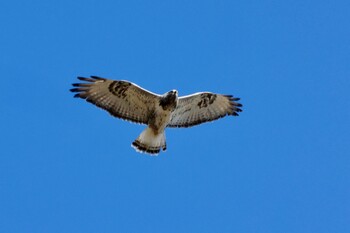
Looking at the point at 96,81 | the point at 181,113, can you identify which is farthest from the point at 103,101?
the point at 181,113

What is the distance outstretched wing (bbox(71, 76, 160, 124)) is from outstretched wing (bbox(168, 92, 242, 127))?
0.69m

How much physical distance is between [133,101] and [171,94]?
0.97 meters

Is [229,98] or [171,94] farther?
[229,98]

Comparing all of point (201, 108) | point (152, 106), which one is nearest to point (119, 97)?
point (152, 106)

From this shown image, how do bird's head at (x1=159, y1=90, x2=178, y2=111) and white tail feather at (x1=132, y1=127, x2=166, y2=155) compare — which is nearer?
bird's head at (x1=159, y1=90, x2=178, y2=111)

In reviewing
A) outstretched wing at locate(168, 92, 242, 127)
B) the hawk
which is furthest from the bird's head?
outstretched wing at locate(168, 92, 242, 127)

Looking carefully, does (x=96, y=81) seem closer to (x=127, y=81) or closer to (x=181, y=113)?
(x=127, y=81)

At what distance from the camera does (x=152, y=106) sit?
19031 millimetres

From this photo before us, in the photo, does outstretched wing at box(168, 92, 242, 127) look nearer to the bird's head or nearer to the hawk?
the hawk

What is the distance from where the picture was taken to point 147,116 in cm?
1923

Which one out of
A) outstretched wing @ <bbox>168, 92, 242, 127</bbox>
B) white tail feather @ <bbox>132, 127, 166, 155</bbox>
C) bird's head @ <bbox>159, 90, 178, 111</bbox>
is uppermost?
outstretched wing @ <bbox>168, 92, 242, 127</bbox>

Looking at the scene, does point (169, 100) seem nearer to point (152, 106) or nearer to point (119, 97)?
point (152, 106)

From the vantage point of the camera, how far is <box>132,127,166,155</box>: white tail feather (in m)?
19.3

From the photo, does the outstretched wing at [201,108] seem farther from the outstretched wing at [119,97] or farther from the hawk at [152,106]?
the outstretched wing at [119,97]
